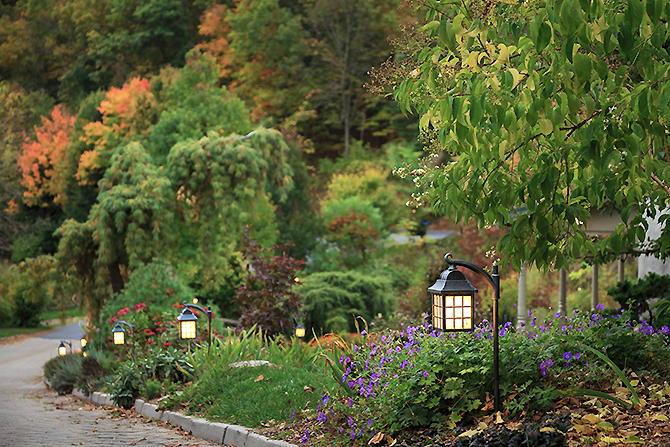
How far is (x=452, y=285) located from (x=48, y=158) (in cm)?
3044

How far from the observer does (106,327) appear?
15.8 m

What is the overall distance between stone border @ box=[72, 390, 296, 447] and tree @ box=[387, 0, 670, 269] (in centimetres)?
298

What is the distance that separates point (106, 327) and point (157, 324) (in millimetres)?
1983

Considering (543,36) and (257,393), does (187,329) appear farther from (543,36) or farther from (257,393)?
(543,36)

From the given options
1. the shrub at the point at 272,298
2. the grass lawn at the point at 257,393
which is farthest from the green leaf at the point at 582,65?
the shrub at the point at 272,298

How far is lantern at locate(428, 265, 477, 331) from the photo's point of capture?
5516 millimetres

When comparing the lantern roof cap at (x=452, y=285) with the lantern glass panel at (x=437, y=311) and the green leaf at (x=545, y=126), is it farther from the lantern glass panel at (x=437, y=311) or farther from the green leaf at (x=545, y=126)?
the green leaf at (x=545, y=126)

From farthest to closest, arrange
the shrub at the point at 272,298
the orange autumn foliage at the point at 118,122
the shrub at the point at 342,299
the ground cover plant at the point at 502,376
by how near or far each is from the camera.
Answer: the orange autumn foliage at the point at 118,122 < the shrub at the point at 342,299 < the shrub at the point at 272,298 < the ground cover plant at the point at 502,376

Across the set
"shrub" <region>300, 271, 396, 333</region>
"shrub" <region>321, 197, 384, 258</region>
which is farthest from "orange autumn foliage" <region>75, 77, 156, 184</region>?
"shrub" <region>300, 271, 396, 333</region>

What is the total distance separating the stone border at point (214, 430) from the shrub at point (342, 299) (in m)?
10.1

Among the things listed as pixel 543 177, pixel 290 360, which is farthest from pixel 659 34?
pixel 290 360

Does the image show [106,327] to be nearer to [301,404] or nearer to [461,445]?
[301,404]

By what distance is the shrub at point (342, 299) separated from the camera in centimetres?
2030

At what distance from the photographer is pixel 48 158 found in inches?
1276
